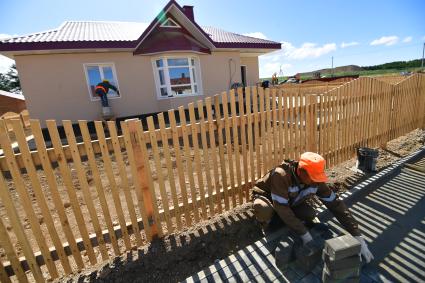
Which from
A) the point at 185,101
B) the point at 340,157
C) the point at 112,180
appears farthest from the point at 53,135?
the point at 185,101

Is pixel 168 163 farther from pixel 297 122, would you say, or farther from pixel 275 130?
pixel 297 122

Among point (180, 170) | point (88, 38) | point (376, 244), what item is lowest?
point (376, 244)

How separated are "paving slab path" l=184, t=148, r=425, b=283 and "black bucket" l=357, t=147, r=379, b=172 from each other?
0.53m

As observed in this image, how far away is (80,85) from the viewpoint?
906 cm

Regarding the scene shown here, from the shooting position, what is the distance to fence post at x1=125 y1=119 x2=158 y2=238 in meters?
2.45

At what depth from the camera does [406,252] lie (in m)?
2.37

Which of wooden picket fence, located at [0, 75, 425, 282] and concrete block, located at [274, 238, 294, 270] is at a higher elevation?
wooden picket fence, located at [0, 75, 425, 282]

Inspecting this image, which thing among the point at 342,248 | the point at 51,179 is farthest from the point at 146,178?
the point at 342,248

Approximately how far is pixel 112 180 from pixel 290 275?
6.77 ft

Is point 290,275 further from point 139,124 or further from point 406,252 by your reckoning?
point 139,124

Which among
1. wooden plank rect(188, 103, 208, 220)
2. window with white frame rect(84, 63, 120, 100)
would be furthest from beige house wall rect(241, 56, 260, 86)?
wooden plank rect(188, 103, 208, 220)

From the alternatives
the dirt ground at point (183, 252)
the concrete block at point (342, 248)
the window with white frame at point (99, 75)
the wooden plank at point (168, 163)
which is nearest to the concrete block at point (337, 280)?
the concrete block at point (342, 248)

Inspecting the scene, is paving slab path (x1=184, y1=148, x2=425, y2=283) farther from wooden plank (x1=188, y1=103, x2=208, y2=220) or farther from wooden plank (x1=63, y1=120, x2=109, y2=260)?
wooden plank (x1=63, y1=120, x2=109, y2=260)

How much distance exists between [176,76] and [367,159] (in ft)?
28.7
